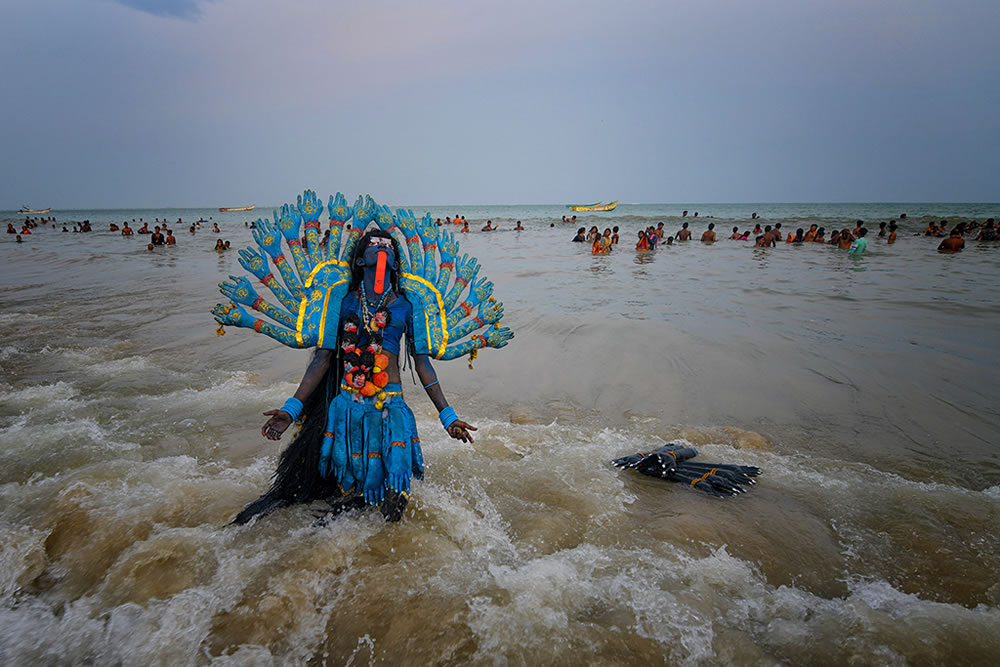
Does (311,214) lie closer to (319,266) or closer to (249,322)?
(319,266)

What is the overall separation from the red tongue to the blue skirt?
1.83 ft

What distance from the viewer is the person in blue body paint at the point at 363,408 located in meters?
2.55

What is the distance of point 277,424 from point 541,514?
177 cm

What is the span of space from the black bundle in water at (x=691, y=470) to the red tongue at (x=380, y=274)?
2.43 metres

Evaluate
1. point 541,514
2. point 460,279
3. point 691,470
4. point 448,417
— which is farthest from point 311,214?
point 691,470

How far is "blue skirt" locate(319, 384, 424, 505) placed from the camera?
8.59ft

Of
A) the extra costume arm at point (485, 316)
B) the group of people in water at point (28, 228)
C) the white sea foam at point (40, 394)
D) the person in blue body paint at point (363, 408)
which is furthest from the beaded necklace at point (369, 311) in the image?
the group of people in water at point (28, 228)

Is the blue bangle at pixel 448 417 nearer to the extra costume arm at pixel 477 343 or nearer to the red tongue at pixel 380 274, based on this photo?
the extra costume arm at pixel 477 343

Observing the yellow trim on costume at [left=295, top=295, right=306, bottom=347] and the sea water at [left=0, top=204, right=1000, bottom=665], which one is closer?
the sea water at [left=0, top=204, right=1000, bottom=665]

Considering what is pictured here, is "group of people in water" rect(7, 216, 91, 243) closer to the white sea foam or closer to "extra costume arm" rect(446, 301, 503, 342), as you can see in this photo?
the white sea foam

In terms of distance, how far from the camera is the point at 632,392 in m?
5.34

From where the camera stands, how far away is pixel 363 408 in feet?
8.61

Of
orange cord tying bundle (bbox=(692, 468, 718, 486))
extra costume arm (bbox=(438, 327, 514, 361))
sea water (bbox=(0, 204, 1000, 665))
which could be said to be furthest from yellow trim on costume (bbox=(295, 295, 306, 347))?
orange cord tying bundle (bbox=(692, 468, 718, 486))

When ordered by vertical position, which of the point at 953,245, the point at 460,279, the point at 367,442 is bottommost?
the point at 367,442
